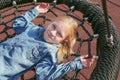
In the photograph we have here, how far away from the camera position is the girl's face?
1.48 m

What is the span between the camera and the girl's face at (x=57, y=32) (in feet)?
4.86

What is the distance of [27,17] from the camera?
167 centimetres

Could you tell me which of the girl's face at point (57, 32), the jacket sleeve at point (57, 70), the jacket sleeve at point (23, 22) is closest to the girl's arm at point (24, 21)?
the jacket sleeve at point (23, 22)

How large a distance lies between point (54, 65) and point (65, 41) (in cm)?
13

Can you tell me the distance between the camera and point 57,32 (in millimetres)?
1484

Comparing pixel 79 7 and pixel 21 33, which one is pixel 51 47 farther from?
pixel 79 7

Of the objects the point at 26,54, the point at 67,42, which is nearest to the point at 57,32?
the point at 67,42

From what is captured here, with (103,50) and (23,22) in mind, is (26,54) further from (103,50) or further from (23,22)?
(103,50)

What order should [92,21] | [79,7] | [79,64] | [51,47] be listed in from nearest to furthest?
[79,64]
[51,47]
[92,21]
[79,7]

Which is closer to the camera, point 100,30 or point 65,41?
point 65,41

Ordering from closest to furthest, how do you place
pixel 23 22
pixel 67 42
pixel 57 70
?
pixel 57 70 → pixel 67 42 → pixel 23 22

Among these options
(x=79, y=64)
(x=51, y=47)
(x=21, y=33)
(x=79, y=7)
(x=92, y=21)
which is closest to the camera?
Result: (x=79, y=64)

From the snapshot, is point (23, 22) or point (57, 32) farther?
point (23, 22)

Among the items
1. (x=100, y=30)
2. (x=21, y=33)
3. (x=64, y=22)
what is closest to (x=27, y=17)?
(x=21, y=33)
